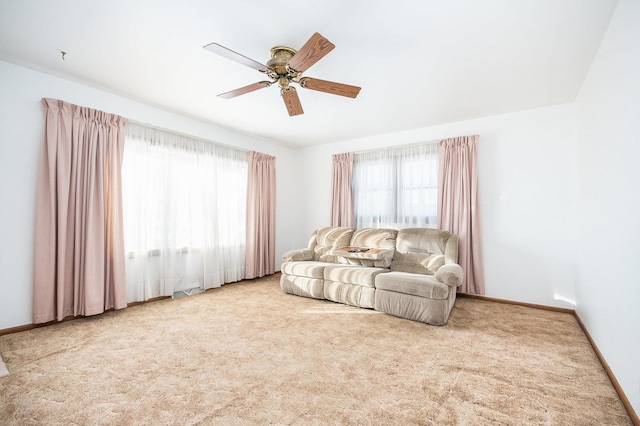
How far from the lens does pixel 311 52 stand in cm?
184

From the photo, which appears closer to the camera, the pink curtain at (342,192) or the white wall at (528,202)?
the white wall at (528,202)

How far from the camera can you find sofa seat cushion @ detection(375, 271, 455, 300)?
2.82 metres

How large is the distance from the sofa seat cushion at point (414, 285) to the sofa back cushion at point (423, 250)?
0.62m

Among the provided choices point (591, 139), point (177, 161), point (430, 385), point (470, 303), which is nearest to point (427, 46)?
point (591, 139)

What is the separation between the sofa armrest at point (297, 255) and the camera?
4.25m

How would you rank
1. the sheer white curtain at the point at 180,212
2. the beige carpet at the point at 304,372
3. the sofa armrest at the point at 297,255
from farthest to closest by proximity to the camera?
the sofa armrest at the point at 297,255, the sheer white curtain at the point at 180,212, the beige carpet at the point at 304,372

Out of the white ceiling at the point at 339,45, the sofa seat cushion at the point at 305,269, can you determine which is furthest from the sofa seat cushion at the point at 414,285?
the white ceiling at the point at 339,45

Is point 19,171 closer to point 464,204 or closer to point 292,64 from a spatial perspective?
point 292,64

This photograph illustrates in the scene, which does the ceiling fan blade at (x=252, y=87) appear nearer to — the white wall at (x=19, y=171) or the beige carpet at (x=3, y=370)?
the white wall at (x=19, y=171)

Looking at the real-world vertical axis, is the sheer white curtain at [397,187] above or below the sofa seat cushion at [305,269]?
above

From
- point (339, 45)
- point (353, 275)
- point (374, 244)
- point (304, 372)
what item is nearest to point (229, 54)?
point (339, 45)

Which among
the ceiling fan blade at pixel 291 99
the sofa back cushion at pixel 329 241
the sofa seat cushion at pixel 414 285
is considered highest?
the ceiling fan blade at pixel 291 99

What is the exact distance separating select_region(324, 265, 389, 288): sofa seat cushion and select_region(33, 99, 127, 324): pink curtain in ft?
8.38

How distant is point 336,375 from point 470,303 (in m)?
2.57
